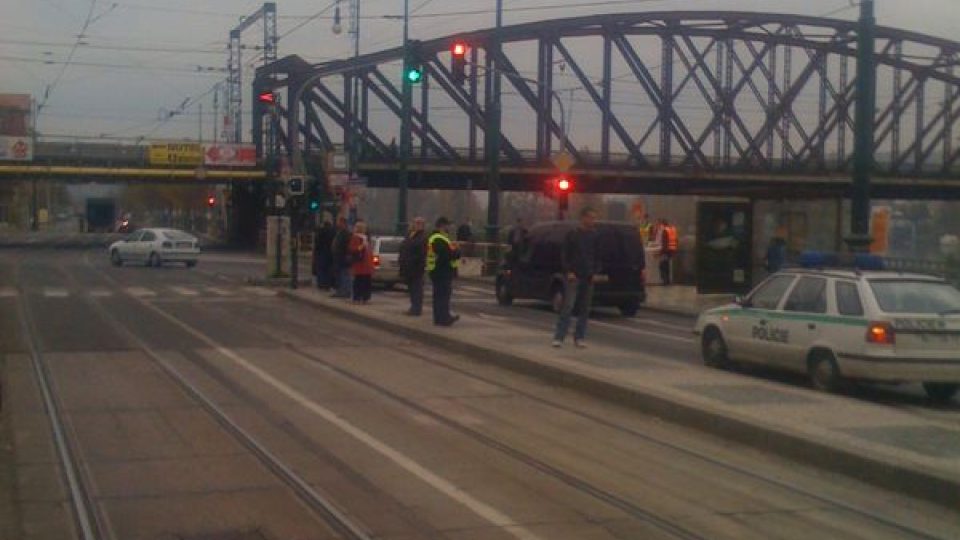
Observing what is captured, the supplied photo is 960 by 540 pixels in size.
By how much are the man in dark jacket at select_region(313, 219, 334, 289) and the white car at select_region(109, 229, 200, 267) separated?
2195 cm

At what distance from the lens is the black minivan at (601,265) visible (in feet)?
94.6

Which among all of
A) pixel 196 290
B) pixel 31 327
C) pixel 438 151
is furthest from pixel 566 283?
pixel 438 151

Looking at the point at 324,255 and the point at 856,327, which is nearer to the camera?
the point at 856,327

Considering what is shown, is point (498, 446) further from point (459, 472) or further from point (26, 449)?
point (26, 449)

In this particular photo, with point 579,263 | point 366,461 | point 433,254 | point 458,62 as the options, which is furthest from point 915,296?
point 458,62

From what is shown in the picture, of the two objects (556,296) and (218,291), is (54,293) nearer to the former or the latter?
(218,291)

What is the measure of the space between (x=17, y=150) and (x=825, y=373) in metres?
79.7

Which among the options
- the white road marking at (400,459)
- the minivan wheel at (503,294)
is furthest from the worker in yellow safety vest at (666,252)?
the white road marking at (400,459)

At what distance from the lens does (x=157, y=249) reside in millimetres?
55062

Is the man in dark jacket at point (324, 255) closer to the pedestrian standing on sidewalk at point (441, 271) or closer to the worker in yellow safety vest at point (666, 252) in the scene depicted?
the pedestrian standing on sidewalk at point (441, 271)

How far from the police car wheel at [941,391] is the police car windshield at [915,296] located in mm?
837

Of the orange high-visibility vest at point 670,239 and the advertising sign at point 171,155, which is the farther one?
the advertising sign at point 171,155

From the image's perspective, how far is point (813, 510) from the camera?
948 cm

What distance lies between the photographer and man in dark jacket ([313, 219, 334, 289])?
3253 centimetres
